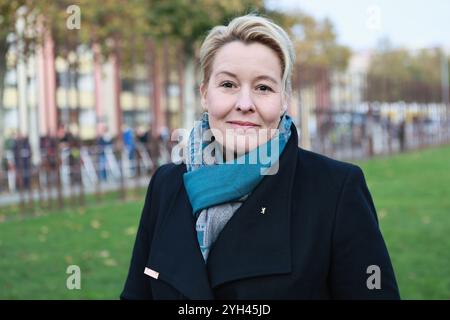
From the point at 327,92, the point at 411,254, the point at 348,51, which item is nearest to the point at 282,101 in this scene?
the point at 411,254

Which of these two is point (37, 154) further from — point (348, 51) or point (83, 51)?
point (348, 51)

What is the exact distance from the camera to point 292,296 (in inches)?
99.2

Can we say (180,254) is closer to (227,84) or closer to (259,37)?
(227,84)

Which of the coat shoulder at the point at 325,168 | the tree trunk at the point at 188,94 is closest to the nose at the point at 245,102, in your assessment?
the coat shoulder at the point at 325,168

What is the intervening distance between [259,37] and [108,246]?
8429mm

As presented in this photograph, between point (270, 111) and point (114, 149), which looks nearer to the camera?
point (270, 111)

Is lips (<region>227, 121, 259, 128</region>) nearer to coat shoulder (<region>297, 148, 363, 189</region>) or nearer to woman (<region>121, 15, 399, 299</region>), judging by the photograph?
woman (<region>121, 15, 399, 299</region>)

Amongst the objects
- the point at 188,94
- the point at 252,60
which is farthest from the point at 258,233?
the point at 188,94

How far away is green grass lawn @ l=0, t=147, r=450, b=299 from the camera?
7879 mm

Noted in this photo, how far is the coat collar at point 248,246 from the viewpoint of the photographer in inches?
101

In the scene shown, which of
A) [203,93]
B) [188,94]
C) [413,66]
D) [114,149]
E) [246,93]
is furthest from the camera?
[413,66]

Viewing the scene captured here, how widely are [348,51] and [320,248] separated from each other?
190ft

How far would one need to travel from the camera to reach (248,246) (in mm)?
2604

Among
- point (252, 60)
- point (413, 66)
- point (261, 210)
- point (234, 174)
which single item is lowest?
point (261, 210)
